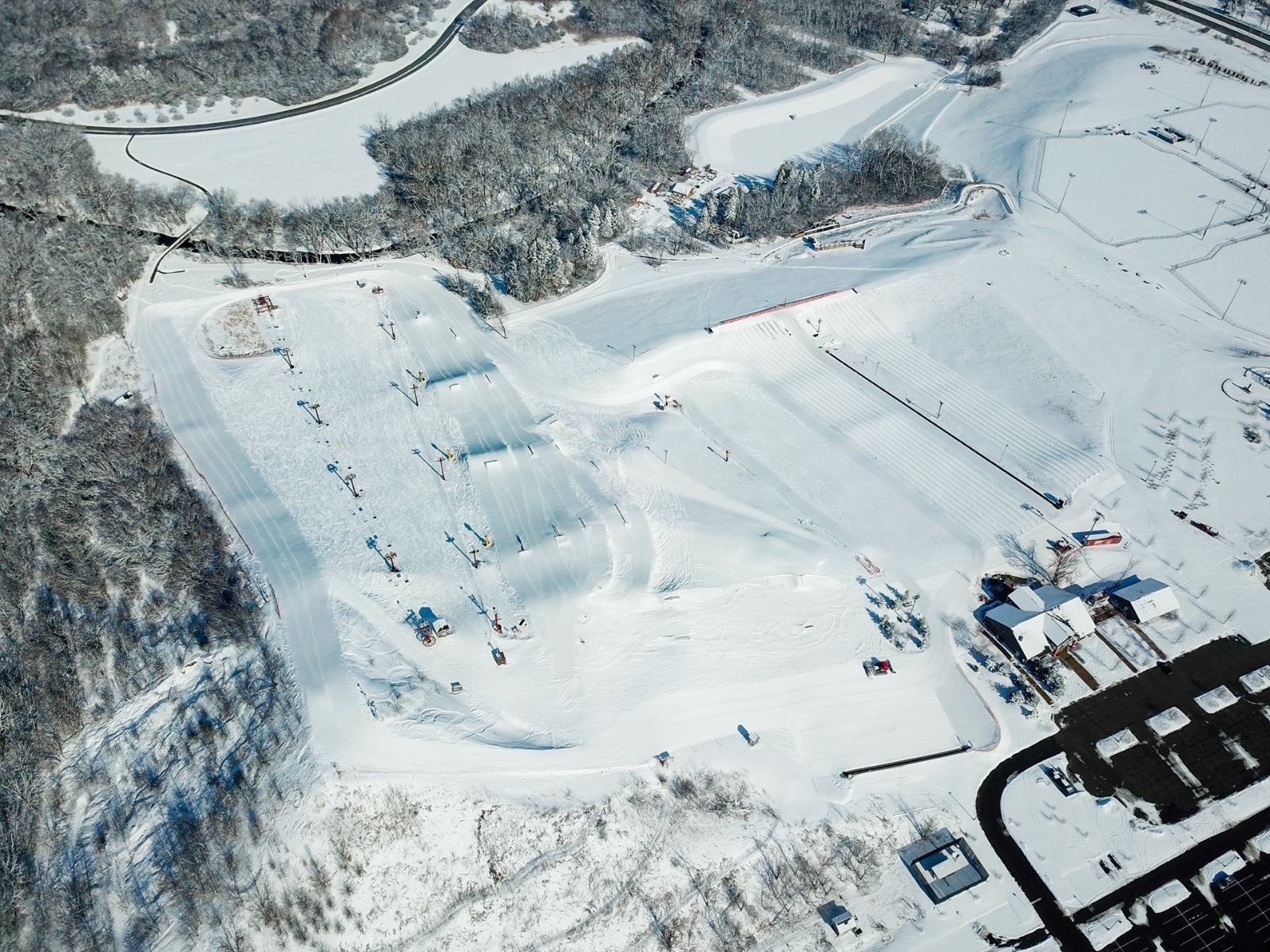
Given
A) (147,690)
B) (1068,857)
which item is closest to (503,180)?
(147,690)

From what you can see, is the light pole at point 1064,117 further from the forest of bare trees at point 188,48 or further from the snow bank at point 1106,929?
the snow bank at point 1106,929

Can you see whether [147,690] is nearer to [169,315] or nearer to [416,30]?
[169,315]

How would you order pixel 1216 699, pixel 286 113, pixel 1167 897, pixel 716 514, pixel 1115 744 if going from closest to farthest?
pixel 1167 897, pixel 1115 744, pixel 1216 699, pixel 716 514, pixel 286 113

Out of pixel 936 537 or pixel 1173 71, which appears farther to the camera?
pixel 1173 71

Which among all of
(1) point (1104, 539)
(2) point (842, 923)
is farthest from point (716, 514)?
(2) point (842, 923)

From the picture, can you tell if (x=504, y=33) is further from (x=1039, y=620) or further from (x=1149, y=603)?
(x=1149, y=603)

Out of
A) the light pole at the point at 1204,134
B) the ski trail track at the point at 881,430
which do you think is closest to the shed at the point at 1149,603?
the ski trail track at the point at 881,430
